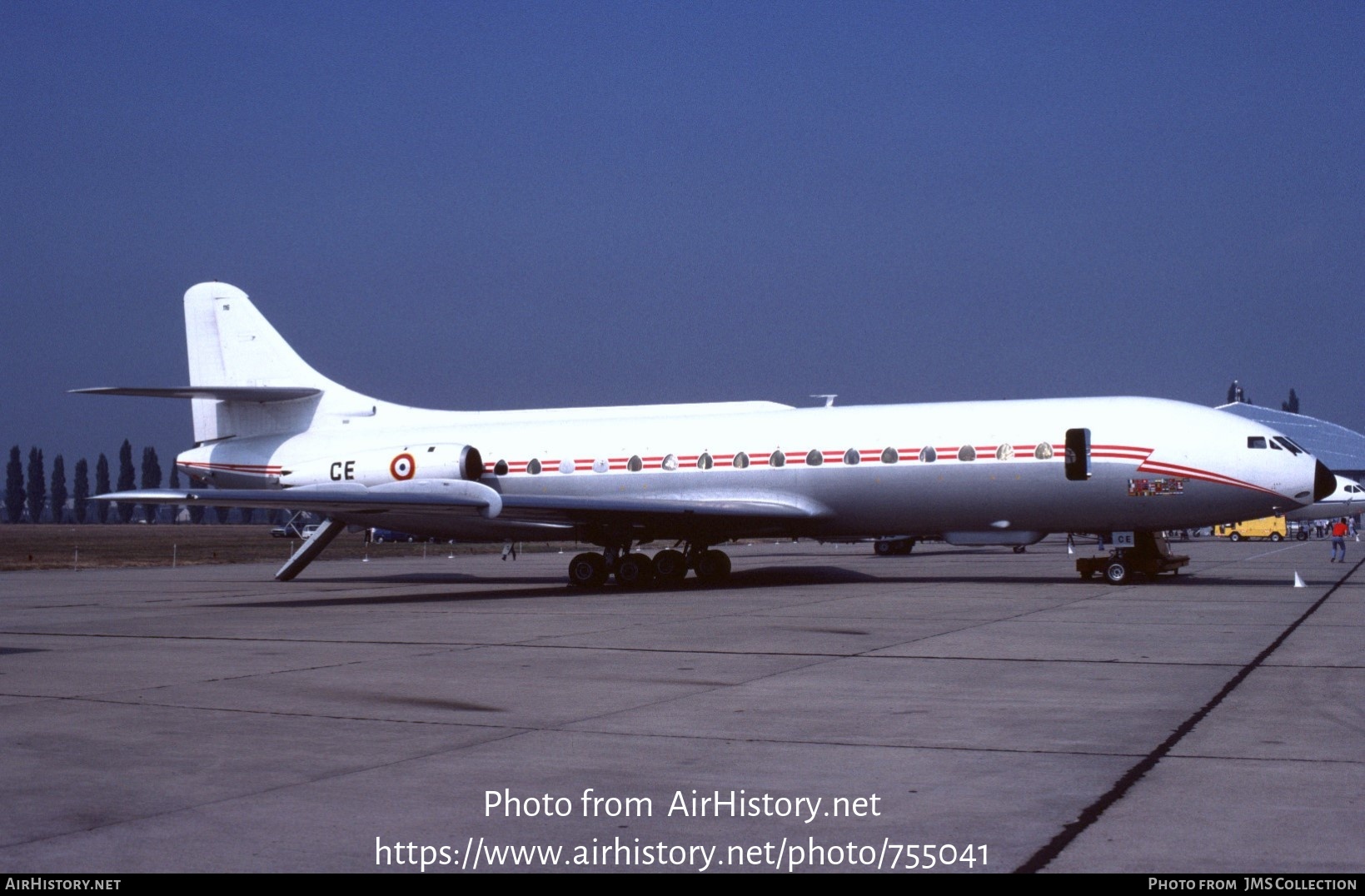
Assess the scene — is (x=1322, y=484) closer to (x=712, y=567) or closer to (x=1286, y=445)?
(x=1286, y=445)

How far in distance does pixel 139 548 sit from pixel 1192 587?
192 ft

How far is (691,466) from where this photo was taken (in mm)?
27594

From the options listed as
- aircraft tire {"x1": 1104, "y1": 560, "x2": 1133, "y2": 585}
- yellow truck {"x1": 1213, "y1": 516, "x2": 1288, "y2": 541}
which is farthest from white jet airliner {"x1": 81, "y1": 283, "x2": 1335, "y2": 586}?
yellow truck {"x1": 1213, "y1": 516, "x2": 1288, "y2": 541}

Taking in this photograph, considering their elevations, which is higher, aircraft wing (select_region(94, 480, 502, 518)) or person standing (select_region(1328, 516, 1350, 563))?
aircraft wing (select_region(94, 480, 502, 518))

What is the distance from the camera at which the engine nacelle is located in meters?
28.5

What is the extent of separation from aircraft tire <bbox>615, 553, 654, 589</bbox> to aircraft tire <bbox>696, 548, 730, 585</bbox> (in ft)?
4.45

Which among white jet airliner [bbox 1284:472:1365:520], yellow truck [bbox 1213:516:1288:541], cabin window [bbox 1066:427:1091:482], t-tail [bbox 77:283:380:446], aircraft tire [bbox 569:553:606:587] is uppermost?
t-tail [bbox 77:283:380:446]

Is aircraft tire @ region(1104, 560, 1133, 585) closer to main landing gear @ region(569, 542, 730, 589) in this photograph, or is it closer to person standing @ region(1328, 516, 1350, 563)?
main landing gear @ region(569, 542, 730, 589)

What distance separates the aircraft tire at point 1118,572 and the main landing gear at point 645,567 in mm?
8217

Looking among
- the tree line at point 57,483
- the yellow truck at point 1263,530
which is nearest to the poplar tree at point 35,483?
the tree line at point 57,483

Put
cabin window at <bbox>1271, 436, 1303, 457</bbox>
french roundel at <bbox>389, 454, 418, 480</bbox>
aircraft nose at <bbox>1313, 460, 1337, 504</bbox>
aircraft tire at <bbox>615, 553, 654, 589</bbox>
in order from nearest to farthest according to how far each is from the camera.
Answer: aircraft nose at <bbox>1313, 460, 1337, 504</bbox>
cabin window at <bbox>1271, 436, 1303, 457</bbox>
aircraft tire at <bbox>615, 553, 654, 589</bbox>
french roundel at <bbox>389, 454, 418, 480</bbox>

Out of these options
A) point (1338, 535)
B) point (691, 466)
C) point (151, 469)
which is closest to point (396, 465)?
point (691, 466)

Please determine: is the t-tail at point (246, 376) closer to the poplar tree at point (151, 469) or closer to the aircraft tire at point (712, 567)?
the aircraft tire at point (712, 567)
